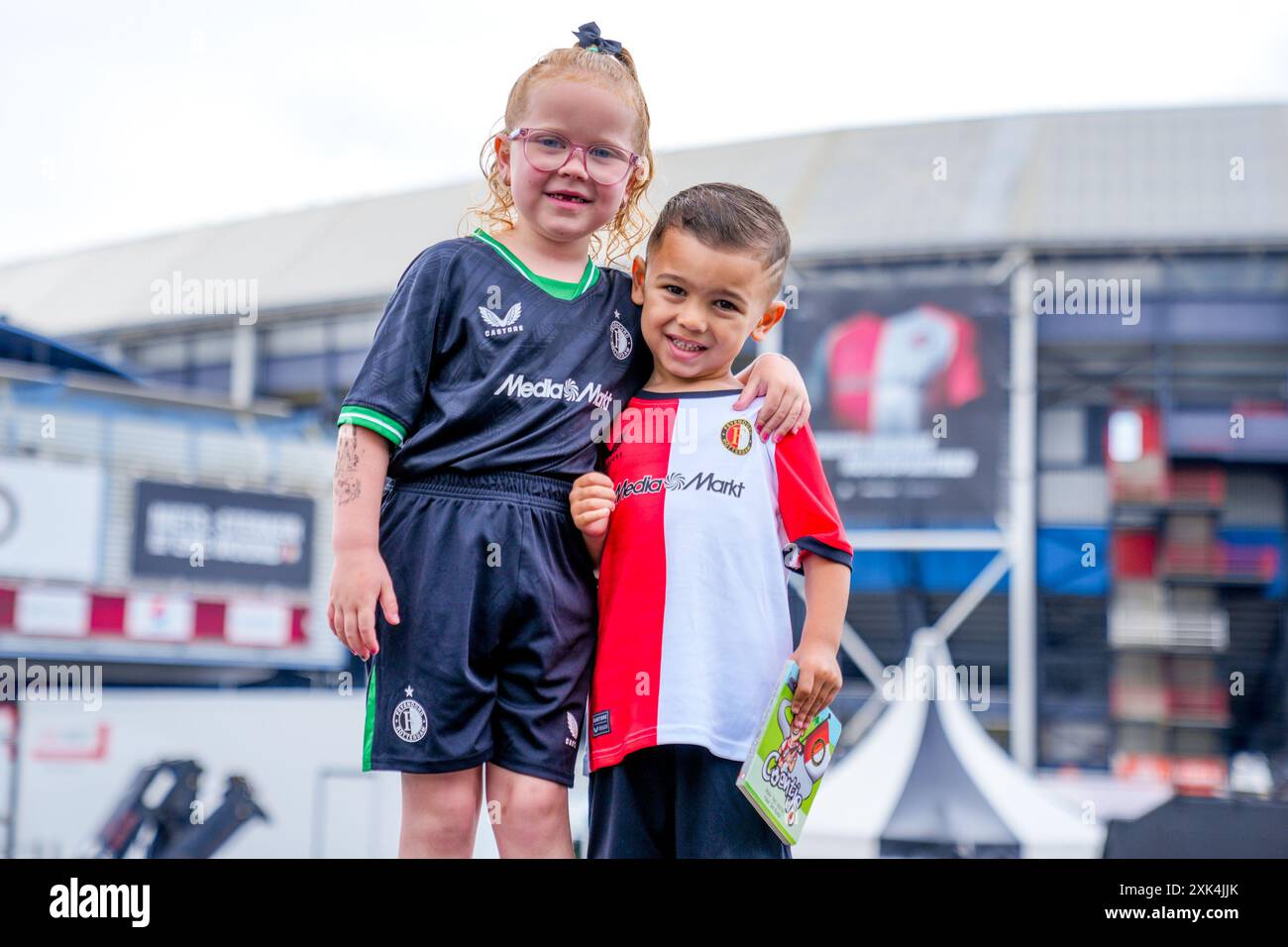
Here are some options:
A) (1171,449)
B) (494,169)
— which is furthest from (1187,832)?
(1171,449)

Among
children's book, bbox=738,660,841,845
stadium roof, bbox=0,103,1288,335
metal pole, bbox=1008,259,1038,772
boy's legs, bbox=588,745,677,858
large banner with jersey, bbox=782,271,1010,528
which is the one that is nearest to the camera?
children's book, bbox=738,660,841,845

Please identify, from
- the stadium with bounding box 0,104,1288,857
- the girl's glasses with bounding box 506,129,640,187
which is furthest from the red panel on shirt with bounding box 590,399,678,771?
the stadium with bounding box 0,104,1288,857

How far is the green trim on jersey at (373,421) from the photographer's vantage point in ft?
5.52

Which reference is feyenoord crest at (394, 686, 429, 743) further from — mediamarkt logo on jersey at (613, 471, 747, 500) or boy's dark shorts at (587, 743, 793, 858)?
mediamarkt logo on jersey at (613, 471, 747, 500)

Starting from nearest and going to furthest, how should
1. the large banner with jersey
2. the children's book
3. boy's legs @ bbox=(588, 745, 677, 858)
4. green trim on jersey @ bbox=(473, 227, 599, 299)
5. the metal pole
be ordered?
the children's book, boy's legs @ bbox=(588, 745, 677, 858), green trim on jersey @ bbox=(473, 227, 599, 299), the large banner with jersey, the metal pole

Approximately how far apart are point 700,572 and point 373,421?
0.47 meters

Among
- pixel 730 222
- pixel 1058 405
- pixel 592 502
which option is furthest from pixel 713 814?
pixel 1058 405

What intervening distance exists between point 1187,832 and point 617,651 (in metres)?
1.51

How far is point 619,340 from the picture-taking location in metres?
1.83

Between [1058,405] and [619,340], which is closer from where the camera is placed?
[619,340]

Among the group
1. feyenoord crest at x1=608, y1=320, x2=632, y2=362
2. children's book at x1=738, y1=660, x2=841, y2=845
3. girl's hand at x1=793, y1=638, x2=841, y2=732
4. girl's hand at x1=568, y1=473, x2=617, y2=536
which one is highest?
feyenoord crest at x1=608, y1=320, x2=632, y2=362

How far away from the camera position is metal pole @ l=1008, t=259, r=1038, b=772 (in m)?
14.2

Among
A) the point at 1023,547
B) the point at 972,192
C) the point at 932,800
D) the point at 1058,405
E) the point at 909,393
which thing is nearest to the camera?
the point at 932,800

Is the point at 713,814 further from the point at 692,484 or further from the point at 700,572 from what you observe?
the point at 692,484
